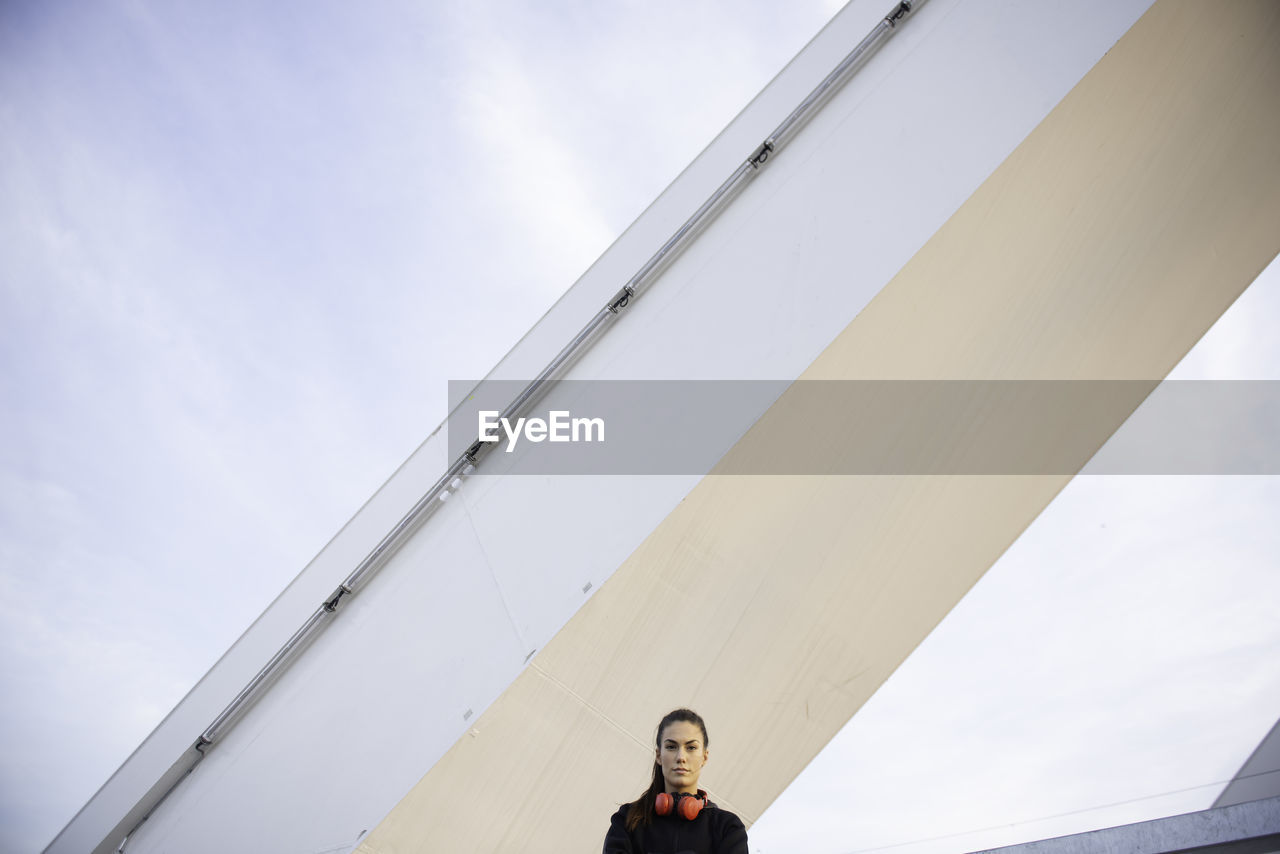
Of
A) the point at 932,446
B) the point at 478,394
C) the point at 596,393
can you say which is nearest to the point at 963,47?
the point at 932,446

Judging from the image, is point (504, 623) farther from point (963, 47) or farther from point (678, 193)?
point (963, 47)

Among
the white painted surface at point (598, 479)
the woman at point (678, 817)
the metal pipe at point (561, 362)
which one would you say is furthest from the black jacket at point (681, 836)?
the metal pipe at point (561, 362)

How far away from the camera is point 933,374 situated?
8.87 feet

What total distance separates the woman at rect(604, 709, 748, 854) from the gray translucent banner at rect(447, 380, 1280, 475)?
830mm

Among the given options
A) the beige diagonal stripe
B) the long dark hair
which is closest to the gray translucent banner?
the beige diagonal stripe

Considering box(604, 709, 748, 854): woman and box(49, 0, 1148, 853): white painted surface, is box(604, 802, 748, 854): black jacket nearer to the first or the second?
box(604, 709, 748, 854): woman

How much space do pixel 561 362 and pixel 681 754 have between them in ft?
4.88

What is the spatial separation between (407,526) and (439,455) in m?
0.29

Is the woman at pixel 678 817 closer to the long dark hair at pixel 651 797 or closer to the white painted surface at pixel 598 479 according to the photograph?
the long dark hair at pixel 651 797

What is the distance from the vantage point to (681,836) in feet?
5.53

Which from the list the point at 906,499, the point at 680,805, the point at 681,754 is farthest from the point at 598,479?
the point at 906,499

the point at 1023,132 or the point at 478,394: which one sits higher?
the point at 1023,132

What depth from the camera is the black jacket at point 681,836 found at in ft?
5.44

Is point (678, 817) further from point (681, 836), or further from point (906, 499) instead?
point (906, 499)
